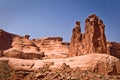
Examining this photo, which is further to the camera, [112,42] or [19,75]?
[112,42]

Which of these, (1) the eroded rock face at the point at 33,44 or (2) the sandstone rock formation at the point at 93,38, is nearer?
(2) the sandstone rock formation at the point at 93,38

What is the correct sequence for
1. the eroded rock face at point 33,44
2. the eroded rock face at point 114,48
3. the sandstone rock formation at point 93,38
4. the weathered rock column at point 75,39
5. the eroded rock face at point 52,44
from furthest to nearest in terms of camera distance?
the eroded rock face at point 114,48 < the eroded rock face at point 52,44 < the eroded rock face at point 33,44 < the weathered rock column at point 75,39 < the sandstone rock formation at point 93,38

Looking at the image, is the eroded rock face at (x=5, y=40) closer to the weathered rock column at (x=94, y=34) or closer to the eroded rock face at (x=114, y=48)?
the eroded rock face at (x=114, y=48)

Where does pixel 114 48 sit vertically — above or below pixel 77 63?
above

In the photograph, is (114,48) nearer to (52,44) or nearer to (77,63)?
(52,44)

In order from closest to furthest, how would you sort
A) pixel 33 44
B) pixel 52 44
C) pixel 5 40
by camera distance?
pixel 5 40, pixel 33 44, pixel 52 44

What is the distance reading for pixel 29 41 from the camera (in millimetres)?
116312

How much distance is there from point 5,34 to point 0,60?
190 feet

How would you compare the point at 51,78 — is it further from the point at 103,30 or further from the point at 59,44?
the point at 59,44

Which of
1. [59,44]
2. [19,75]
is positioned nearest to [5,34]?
[59,44]

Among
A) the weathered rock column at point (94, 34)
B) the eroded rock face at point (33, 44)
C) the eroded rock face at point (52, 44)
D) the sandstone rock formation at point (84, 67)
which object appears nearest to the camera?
the sandstone rock formation at point (84, 67)

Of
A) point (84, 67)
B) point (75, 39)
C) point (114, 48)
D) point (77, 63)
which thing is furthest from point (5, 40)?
point (84, 67)

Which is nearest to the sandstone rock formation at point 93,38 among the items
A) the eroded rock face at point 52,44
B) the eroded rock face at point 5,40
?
the eroded rock face at point 52,44

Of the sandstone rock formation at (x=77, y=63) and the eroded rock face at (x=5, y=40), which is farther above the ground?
the eroded rock face at (x=5, y=40)
